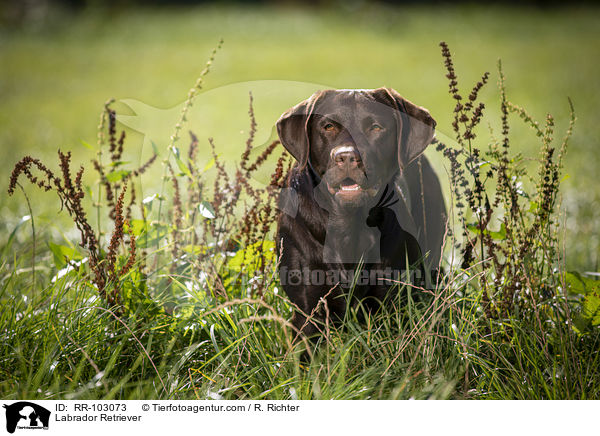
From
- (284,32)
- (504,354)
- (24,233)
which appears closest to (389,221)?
(504,354)

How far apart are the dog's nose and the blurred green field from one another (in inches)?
35.5

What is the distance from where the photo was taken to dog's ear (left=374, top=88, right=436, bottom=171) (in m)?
2.27

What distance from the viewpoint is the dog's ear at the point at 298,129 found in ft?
7.47

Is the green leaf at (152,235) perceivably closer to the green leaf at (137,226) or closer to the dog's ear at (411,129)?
the green leaf at (137,226)

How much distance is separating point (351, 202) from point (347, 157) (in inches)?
8.1

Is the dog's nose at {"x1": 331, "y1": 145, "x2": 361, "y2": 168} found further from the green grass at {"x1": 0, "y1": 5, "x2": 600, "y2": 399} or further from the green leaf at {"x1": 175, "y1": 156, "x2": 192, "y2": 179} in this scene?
the green leaf at {"x1": 175, "y1": 156, "x2": 192, "y2": 179}

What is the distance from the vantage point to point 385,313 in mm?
2389

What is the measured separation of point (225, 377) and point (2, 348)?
2.84 feet

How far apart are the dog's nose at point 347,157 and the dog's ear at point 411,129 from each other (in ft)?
0.75
